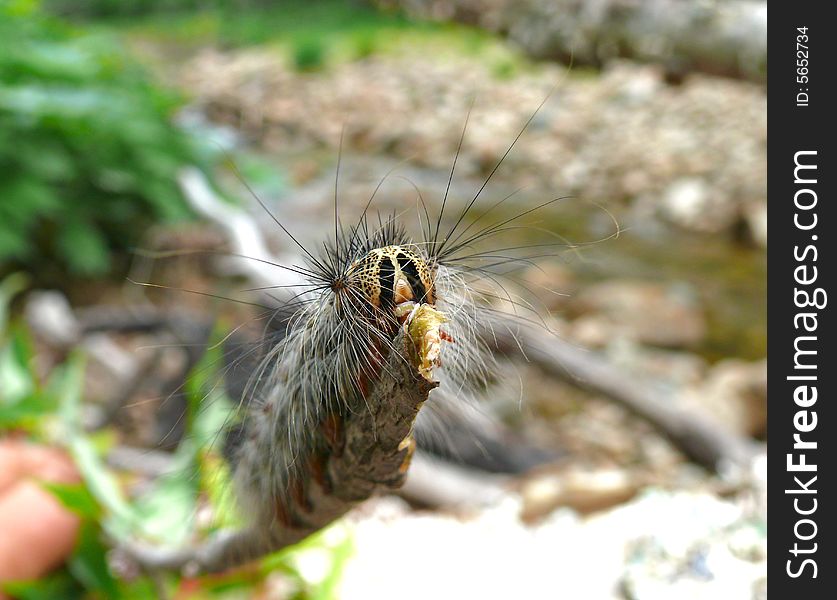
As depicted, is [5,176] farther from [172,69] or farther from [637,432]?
[172,69]

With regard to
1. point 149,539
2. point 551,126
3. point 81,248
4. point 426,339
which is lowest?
point 551,126

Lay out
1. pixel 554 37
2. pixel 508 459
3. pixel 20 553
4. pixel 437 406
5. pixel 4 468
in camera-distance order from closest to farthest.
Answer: pixel 437 406 → pixel 20 553 → pixel 4 468 → pixel 508 459 → pixel 554 37

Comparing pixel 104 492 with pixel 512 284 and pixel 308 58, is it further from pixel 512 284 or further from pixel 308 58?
pixel 308 58

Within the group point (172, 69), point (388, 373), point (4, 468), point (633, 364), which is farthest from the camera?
point (172, 69)

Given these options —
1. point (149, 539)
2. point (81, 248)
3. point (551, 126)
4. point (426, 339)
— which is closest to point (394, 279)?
point (426, 339)

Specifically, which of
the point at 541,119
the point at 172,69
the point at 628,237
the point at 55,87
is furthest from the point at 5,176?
the point at 172,69

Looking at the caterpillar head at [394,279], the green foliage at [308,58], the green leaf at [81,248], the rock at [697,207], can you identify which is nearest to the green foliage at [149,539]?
the caterpillar head at [394,279]

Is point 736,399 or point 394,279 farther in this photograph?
point 736,399
